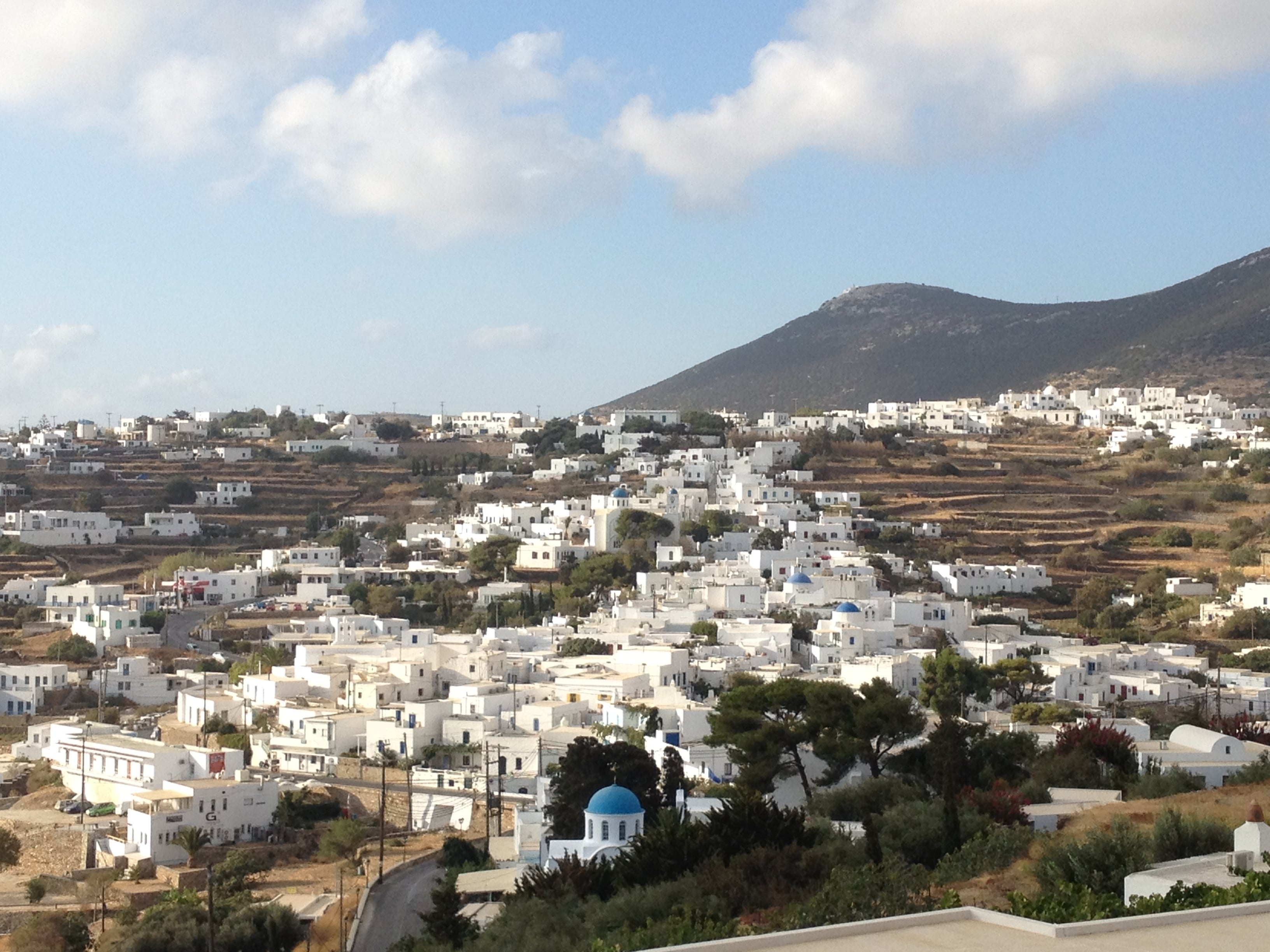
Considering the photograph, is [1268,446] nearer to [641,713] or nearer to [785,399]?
[641,713]

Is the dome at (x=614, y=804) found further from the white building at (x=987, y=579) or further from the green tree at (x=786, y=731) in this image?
the white building at (x=987, y=579)

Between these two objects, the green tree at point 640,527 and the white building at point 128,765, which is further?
the green tree at point 640,527

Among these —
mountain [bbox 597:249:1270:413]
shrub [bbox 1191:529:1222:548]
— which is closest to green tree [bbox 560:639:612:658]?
shrub [bbox 1191:529:1222:548]

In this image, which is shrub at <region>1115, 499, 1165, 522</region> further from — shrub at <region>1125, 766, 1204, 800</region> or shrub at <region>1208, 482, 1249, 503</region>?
shrub at <region>1125, 766, 1204, 800</region>

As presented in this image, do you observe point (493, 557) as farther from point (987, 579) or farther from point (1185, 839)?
point (1185, 839)

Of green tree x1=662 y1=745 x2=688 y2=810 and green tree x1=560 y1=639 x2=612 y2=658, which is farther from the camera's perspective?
green tree x1=560 y1=639 x2=612 y2=658

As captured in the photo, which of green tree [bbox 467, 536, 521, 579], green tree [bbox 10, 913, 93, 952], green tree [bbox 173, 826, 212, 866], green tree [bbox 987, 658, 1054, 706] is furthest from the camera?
green tree [bbox 467, 536, 521, 579]

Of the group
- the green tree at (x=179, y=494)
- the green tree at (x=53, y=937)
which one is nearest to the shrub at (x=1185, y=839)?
the green tree at (x=53, y=937)

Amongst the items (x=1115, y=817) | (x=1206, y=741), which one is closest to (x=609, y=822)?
(x=1115, y=817)
